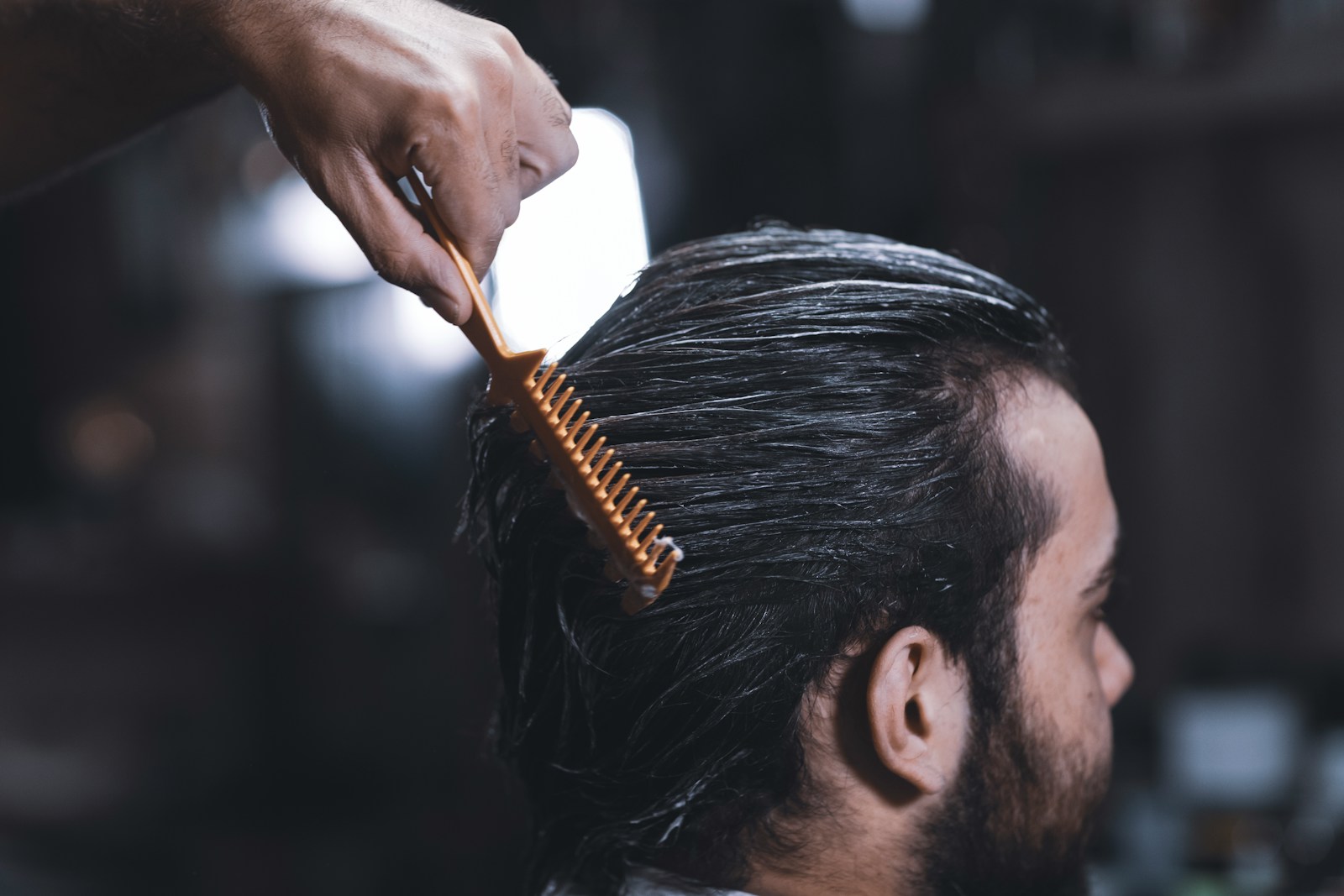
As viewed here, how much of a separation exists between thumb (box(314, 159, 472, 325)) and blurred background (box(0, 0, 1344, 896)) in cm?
245

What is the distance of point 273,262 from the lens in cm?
538

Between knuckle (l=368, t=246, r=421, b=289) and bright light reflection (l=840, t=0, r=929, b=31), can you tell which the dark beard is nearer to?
knuckle (l=368, t=246, r=421, b=289)

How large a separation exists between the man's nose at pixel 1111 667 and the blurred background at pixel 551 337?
5.00ft

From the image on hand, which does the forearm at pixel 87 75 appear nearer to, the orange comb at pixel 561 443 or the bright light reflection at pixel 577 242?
the orange comb at pixel 561 443

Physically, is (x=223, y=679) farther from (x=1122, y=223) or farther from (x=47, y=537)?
(x=1122, y=223)

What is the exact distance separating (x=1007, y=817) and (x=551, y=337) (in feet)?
5.53

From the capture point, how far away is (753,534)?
42.0 inches

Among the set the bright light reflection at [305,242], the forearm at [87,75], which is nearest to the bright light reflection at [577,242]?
the bright light reflection at [305,242]

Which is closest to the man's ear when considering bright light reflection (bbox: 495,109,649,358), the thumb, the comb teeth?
the comb teeth

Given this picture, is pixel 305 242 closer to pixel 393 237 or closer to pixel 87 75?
pixel 87 75

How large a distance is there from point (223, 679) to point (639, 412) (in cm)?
466

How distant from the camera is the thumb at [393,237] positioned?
0.87 meters

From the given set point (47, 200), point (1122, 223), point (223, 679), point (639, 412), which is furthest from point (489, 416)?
point (47, 200)

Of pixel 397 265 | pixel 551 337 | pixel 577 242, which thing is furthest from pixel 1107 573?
pixel 577 242
